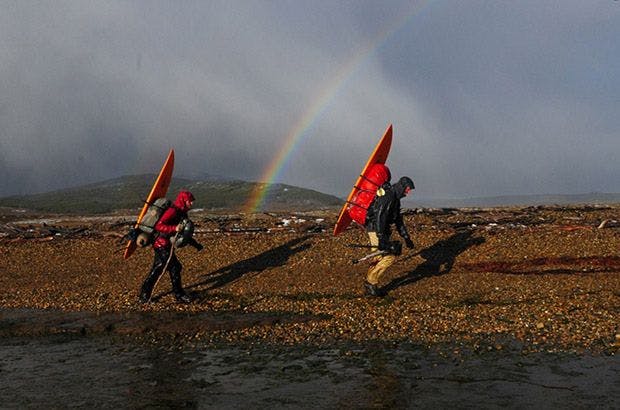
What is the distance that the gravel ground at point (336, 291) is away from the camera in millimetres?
10766

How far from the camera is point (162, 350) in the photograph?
1030 centimetres

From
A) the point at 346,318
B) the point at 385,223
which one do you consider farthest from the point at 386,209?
the point at 346,318

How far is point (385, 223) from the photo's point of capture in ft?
46.5

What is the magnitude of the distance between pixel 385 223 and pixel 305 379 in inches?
261

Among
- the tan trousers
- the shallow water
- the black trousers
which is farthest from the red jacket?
the tan trousers

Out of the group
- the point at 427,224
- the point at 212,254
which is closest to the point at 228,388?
the point at 212,254

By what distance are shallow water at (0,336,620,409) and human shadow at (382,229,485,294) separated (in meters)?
5.96

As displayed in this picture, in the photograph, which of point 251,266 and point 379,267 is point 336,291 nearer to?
point 379,267

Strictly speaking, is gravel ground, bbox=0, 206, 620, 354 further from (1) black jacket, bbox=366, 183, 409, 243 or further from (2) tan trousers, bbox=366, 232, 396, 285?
(1) black jacket, bbox=366, 183, 409, 243

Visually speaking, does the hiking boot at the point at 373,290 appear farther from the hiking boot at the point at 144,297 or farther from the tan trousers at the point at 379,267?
the hiking boot at the point at 144,297

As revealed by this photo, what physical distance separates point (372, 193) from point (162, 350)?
25.3ft

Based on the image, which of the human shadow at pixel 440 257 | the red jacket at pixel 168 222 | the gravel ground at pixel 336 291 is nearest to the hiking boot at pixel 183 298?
the gravel ground at pixel 336 291

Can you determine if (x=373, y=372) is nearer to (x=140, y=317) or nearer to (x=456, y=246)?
(x=140, y=317)

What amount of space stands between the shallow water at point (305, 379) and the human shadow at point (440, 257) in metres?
5.96
